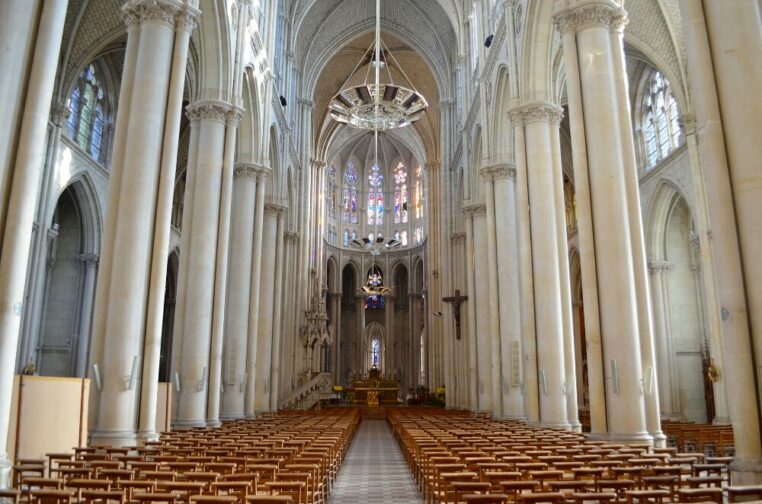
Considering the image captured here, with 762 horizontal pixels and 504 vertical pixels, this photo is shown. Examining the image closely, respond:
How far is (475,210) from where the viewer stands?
3062 centimetres

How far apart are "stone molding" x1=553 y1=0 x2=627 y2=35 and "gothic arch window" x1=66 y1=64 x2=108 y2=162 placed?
60.2ft

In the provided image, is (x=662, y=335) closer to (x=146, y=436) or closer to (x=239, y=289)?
(x=239, y=289)

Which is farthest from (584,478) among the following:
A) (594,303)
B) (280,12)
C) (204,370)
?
(280,12)

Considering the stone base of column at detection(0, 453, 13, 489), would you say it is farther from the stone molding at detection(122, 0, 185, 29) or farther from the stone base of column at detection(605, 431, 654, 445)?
the stone base of column at detection(605, 431, 654, 445)

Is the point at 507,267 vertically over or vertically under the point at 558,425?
over

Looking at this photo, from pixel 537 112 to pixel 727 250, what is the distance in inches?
490

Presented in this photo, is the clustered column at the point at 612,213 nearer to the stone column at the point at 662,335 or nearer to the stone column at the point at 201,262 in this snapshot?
the stone column at the point at 201,262

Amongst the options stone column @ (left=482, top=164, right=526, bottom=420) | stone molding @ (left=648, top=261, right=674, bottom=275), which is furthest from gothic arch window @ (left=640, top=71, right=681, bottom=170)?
stone column @ (left=482, top=164, right=526, bottom=420)

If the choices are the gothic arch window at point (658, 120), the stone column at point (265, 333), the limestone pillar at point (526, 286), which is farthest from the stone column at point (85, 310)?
the gothic arch window at point (658, 120)

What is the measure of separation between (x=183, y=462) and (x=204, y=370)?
373 inches

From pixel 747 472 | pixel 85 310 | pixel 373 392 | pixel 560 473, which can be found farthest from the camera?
pixel 373 392

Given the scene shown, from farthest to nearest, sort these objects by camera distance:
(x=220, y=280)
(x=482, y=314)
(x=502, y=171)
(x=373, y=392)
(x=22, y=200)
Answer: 1. (x=373, y=392)
2. (x=482, y=314)
3. (x=502, y=171)
4. (x=220, y=280)
5. (x=22, y=200)

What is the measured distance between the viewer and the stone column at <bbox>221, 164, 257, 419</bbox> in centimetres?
2133

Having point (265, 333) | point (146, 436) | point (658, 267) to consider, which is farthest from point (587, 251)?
point (658, 267)
